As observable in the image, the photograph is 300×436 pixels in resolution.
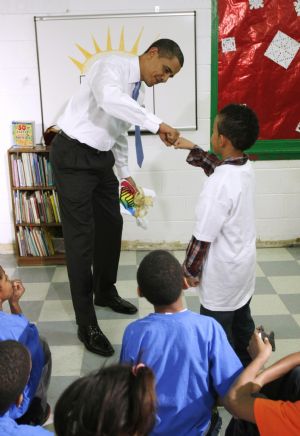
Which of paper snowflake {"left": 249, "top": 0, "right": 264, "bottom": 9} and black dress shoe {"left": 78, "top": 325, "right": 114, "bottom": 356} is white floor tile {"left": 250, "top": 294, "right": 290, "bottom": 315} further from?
paper snowflake {"left": 249, "top": 0, "right": 264, "bottom": 9}

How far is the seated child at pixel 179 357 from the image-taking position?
132 cm

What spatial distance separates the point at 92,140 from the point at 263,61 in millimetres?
1720

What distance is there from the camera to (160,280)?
1.40 metres

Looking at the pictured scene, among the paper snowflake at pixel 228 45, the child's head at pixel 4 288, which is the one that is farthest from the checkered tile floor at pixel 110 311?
the paper snowflake at pixel 228 45

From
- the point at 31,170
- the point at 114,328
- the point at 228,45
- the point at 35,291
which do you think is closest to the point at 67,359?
the point at 114,328

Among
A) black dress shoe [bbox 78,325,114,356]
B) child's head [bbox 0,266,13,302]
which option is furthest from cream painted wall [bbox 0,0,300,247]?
child's head [bbox 0,266,13,302]

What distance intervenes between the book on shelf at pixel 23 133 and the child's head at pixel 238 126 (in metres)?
2.00

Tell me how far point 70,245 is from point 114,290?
0.61m

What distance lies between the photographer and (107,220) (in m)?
2.76

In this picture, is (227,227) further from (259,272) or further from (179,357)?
(259,272)

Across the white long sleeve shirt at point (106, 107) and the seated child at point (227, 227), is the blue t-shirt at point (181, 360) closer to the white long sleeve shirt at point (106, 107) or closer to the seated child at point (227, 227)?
the seated child at point (227, 227)

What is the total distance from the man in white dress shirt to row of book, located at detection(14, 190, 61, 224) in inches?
37.7

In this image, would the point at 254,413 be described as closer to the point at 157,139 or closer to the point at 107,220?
the point at 107,220

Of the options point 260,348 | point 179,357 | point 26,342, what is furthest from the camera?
point 26,342
